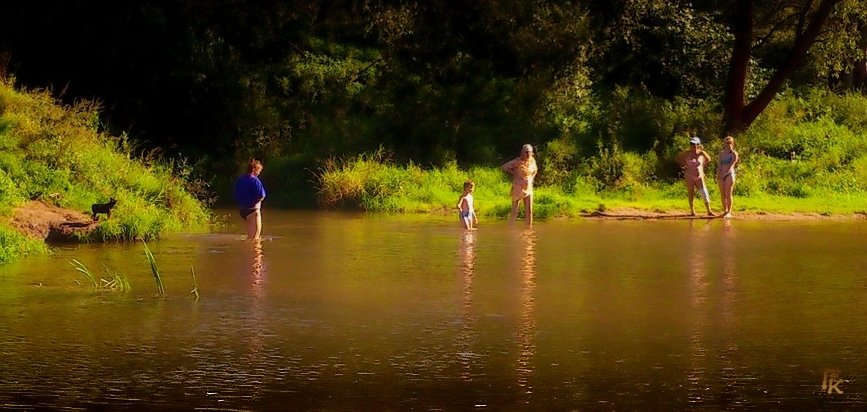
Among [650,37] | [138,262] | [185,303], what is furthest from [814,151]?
[185,303]

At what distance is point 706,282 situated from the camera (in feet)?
54.1

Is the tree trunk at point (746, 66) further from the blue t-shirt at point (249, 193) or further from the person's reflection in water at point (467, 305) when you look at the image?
the blue t-shirt at point (249, 193)

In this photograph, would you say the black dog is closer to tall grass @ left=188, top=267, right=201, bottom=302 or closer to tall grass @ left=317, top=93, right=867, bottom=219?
tall grass @ left=188, top=267, right=201, bottom=302

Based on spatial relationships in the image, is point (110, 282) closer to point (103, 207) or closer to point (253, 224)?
point (103, 207)

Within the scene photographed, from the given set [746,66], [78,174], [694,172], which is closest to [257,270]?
[78,174]

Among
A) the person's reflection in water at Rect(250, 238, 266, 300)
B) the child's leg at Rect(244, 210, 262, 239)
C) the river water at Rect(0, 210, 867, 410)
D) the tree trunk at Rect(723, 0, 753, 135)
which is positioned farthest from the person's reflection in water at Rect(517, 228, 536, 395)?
the tree trunk at Rect(723, 0, 753, 135)

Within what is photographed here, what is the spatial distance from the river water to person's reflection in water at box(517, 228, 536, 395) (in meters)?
0.04

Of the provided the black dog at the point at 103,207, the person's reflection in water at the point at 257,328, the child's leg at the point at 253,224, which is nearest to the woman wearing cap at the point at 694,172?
the child's leg at the point at 253,224

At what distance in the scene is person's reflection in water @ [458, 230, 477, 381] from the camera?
11484mm

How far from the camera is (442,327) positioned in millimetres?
13164

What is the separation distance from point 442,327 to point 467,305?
145 centimetres

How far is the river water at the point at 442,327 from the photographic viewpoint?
10.3 m

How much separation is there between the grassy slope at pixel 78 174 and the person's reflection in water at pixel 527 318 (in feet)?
20.5

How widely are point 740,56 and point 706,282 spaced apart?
1830cm
